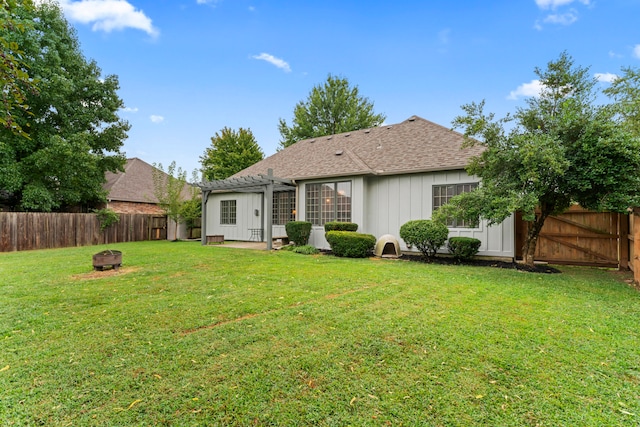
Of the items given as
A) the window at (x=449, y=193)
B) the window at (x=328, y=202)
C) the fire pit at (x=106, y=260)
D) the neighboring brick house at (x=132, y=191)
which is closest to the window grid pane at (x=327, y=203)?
the window at (x=328, y=202)

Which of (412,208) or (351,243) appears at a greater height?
(412,208)

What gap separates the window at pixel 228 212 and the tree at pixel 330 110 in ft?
46.4

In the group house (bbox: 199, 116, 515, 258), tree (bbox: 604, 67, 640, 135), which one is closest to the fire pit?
house (bbox: 199, 116, 515, 258)

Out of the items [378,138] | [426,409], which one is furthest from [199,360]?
[378,138]

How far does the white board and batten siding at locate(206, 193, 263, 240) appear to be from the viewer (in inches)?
566

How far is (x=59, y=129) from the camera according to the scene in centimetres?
1548

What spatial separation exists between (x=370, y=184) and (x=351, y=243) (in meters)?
2.66

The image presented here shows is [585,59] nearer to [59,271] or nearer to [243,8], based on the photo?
[243,8]

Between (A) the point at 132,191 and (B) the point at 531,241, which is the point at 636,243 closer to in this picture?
(B) the point at 531,241

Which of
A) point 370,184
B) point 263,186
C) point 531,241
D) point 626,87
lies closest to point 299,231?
point 263,186

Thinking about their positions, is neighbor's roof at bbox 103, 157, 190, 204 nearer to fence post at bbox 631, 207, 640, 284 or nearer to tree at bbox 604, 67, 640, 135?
fence post at bbox 631, 207, 640, 284

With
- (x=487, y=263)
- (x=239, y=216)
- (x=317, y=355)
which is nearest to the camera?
(x=317, y=355)

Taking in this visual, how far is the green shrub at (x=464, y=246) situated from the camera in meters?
8.32

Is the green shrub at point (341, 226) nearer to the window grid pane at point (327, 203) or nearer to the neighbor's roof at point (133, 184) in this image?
the window grid pane at point (327, 203)
